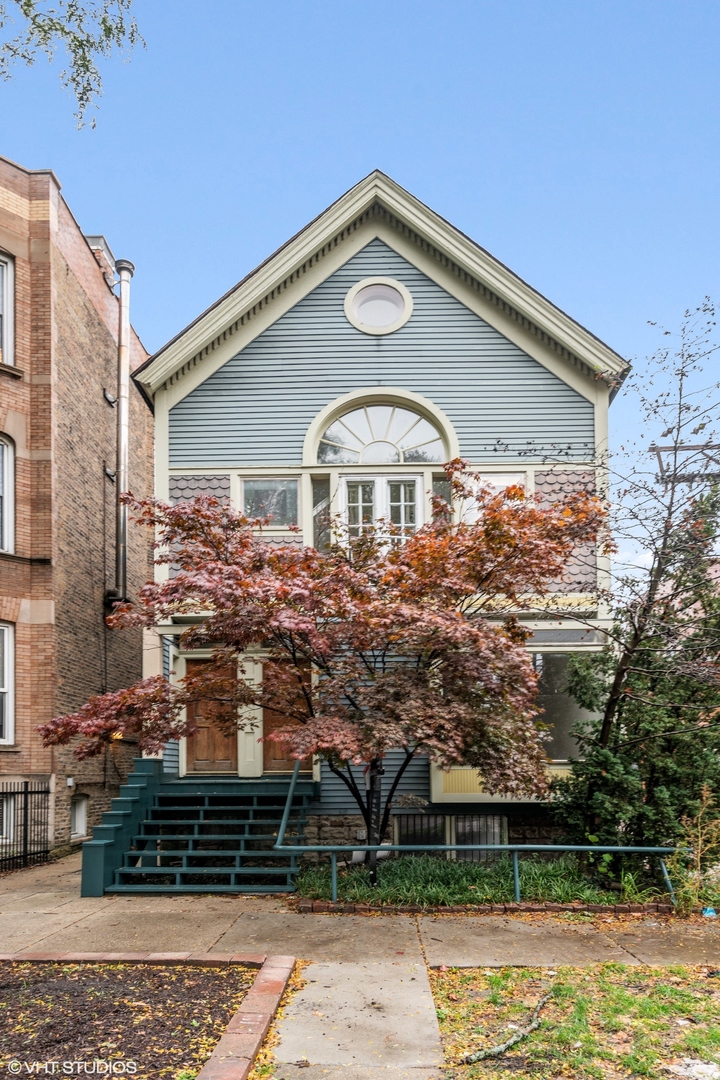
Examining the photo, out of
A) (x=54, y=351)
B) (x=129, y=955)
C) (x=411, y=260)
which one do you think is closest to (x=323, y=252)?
(x=411, y=260)

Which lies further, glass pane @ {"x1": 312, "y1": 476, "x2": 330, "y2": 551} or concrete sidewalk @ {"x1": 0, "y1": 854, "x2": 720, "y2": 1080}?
glass pane @ {"x1": 312, "y1": 476, "x2": 330, "y2": 551}

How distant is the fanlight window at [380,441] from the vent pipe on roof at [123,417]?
6.42 meters

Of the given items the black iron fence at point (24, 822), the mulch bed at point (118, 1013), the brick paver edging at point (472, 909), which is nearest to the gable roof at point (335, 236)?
the black iron fence at point (24, 822)

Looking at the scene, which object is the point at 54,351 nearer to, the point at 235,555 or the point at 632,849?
the point at 235,555

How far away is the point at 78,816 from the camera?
16.4 m

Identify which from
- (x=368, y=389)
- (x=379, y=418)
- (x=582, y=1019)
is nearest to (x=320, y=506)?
(x=379, y=418)

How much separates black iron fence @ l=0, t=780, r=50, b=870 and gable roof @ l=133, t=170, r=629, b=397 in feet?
21.3

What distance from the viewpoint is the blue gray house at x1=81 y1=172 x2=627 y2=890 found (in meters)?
14.3

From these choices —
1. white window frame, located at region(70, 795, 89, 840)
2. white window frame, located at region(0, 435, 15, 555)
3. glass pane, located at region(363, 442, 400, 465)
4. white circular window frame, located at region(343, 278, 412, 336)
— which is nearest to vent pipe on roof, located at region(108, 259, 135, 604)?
white window frame, located at region(0, 435, 15, 555)

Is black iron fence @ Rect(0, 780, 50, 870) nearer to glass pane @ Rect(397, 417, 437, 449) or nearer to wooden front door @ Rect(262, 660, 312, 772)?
wooden front door @ Rect(262, 660, 312, 772)

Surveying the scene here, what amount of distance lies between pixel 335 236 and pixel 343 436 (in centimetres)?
320

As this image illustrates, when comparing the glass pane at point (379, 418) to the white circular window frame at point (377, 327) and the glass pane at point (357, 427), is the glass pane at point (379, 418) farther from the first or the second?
the white circular window frame at point (377, 327)

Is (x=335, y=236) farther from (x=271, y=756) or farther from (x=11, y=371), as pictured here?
(x=271, y=756)

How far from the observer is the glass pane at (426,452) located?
14617mm
